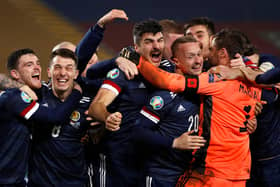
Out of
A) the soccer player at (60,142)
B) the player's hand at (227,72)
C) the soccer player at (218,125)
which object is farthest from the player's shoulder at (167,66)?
the soccer player at (60,142)

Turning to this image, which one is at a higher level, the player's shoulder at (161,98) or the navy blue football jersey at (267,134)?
the player's shoulder at (161,98)

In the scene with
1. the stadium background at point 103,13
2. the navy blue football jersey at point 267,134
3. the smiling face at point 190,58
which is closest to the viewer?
the smiling face at point 190,58

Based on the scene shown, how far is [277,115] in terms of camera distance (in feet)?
16.6

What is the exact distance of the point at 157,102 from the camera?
14.3 feet

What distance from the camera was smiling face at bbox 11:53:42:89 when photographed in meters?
4.76

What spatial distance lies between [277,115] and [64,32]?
11806 mm

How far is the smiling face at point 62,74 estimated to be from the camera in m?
4.67

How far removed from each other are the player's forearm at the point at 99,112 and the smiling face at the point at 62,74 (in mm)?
457

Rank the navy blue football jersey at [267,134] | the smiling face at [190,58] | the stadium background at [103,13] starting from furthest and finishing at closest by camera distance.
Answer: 1. the stadium background at [103,13]
2. the navy blue football jersey at [267,134]
3. the smiling face at [190,58]

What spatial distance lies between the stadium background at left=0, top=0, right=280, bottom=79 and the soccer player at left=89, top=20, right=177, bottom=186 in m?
9.05

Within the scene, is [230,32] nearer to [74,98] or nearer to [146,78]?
[146,78]

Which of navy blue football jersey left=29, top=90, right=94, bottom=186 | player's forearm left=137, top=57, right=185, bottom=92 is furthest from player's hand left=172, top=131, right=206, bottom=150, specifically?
navy blue football jersey left=29, top=90, right=94, bottom=186


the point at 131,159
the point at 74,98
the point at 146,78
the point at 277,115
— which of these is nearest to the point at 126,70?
the point at 146,78

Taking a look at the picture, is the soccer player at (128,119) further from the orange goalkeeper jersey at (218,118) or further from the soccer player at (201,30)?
the soccer player at (201,30)
